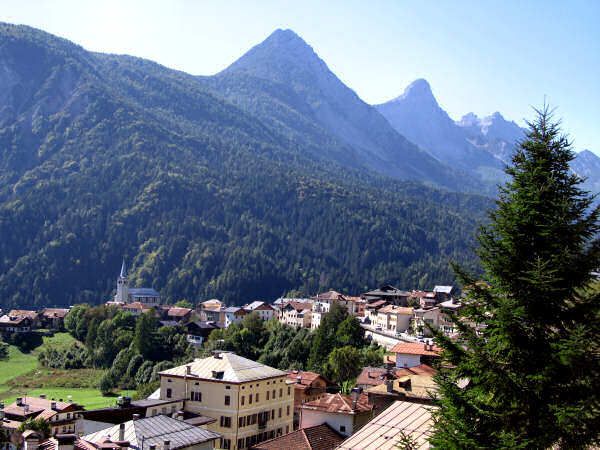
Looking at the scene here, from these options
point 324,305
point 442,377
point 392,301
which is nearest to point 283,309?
point 324,305

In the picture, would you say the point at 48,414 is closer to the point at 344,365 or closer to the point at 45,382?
the point at 344,365

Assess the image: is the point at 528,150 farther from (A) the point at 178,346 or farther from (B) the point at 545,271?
(A) the point at 178,346


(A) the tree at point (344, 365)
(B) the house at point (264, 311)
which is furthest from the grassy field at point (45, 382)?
(B) the house at point (264, 311)

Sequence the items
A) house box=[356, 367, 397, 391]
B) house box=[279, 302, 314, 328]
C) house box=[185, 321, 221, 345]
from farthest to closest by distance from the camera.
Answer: house box=[279, 302, 314, 328] → house box=[185, 321, 221, 345] → house box=[356, 367, 397, 391]

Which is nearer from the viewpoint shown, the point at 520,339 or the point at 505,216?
the point at 520,339

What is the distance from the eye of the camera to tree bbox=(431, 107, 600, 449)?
611 inches

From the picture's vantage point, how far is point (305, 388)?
7069 cm

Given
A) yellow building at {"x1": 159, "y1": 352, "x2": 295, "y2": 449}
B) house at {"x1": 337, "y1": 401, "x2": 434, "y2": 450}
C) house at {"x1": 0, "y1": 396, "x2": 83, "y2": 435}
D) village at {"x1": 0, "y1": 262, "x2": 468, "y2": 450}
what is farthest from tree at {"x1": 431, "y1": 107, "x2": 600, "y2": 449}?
house at {"x1": 0, "y1": 396, "x2": 83, "y2": 435}

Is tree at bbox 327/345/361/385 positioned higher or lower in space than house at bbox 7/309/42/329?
higher

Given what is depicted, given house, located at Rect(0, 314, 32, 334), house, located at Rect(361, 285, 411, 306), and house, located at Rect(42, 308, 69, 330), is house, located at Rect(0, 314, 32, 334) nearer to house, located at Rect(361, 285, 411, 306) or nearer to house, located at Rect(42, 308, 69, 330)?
house, located at Rect(42, 308, 69, 330)

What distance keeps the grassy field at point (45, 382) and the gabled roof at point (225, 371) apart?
117 ft

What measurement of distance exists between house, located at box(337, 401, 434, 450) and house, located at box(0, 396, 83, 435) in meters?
37.0

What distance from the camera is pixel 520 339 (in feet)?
54.6

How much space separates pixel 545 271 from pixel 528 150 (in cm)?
376
